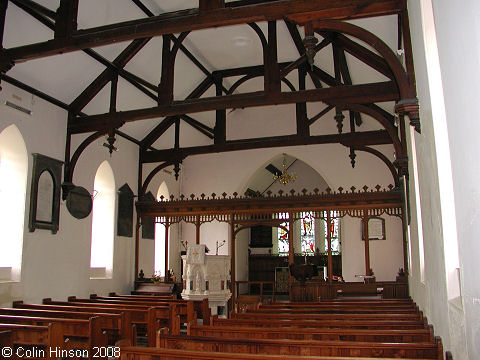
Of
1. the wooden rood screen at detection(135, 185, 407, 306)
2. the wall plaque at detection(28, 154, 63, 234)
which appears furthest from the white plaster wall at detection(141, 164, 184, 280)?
the wall plaque at detection(28, 154, 63, 234)

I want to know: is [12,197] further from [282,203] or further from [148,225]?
[282,203]

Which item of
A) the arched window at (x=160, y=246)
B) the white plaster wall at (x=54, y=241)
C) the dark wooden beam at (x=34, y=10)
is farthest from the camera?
the arched window at (x=160, y=246)

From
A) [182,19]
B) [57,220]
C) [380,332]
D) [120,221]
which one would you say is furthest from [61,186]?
[380,332]

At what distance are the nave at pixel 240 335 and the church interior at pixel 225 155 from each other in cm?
3

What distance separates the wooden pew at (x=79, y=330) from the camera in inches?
173

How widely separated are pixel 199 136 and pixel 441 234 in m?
11.8

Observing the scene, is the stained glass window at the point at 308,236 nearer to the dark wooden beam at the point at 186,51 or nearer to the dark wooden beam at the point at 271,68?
the dark wooden beam at the point at 186,51

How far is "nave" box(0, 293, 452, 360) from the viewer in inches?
124

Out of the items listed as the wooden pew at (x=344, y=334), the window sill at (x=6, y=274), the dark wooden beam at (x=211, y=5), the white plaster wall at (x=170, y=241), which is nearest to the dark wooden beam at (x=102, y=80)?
the window sill at (x=6, y=274)

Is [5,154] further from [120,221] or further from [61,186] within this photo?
[120,221]

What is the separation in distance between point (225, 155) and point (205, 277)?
5313mm

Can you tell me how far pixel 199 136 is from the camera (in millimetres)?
14312

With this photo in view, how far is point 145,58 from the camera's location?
988cm

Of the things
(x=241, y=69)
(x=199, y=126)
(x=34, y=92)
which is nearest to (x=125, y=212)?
(x=199, y=126)
